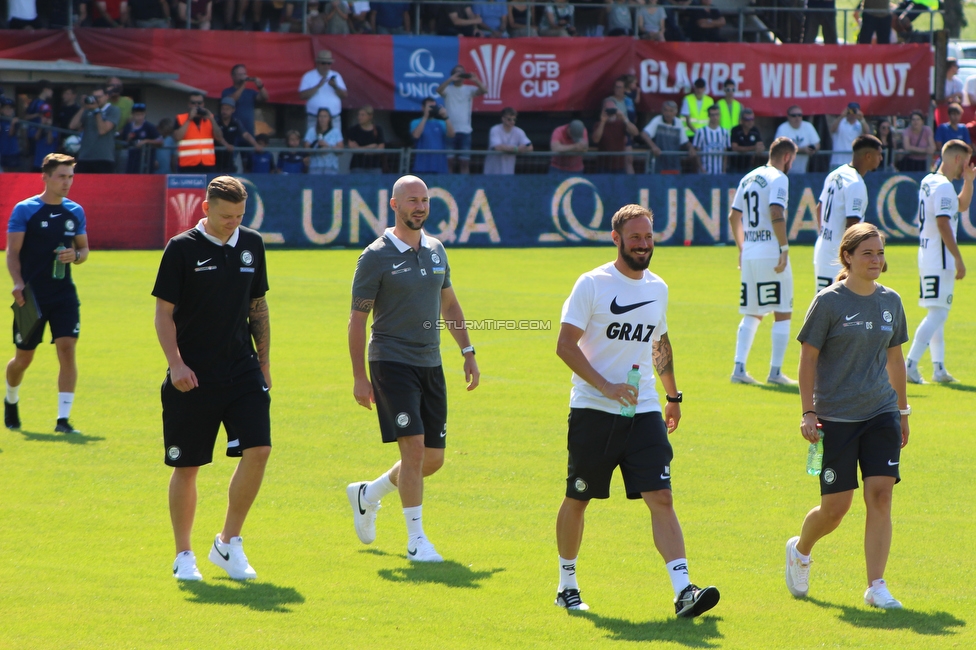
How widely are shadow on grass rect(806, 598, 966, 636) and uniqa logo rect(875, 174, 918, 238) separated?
2463 centimetres

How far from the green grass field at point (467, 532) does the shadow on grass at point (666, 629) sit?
18 mm

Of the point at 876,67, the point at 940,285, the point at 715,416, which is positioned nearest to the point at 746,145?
the point at 876,67

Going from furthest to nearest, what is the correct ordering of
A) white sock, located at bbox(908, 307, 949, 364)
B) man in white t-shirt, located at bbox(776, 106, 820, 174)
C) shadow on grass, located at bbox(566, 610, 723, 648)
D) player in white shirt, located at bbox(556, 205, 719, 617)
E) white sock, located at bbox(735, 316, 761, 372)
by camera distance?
man in white t-shirt, located at bbox(776, 106, 820, 174) < white sock, located at bbox(735, 316, 761, 372) < white sock, located at bbox(908, 307, 949, 364) < player in white shirt, located at bbox(556, 205, 719, 617) < shadow on grass, located at bbox(566, 610, 723, 648)

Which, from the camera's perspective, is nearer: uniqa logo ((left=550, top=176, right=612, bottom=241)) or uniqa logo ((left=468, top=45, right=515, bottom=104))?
uniqa logo ((left=550, top=176, right=612, bottom=241))

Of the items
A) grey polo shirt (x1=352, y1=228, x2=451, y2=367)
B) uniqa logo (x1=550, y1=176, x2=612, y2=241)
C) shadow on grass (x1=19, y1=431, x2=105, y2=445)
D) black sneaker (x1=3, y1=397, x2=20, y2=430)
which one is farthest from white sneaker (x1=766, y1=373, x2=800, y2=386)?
uniqa logo (x1=550, y1=176, x2=612, y2=241)

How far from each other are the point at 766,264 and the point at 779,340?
82cm

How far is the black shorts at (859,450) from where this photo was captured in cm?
636

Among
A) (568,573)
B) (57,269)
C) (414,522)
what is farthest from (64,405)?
(568,573)

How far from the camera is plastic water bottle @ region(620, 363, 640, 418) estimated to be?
6184mm

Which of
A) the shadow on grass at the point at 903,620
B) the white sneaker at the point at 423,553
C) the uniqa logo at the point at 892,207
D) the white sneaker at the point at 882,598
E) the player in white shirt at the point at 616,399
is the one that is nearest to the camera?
the shadow on grass at the point at 903,620

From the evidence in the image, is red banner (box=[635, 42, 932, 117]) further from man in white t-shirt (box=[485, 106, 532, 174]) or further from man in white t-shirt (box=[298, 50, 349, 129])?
man in white t-shirt (box=[298, 50, 349, 129])

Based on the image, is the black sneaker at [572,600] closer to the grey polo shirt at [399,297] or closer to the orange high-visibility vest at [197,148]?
the grey polo shirt at [399,297]

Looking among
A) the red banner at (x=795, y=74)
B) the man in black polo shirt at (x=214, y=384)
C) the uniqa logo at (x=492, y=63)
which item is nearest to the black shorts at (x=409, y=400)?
the man in black polo shirt at (x=214, y=384)

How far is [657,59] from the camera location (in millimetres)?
31281
